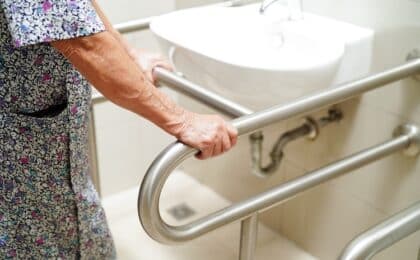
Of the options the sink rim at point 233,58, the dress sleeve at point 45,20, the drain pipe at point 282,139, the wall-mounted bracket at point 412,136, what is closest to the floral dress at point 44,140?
the dress sleeve at point 45,20

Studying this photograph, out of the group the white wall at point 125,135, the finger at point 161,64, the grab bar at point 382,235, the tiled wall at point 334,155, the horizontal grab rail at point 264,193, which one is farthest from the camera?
the white wall at point 125,135

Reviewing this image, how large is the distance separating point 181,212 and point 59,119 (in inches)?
43.6

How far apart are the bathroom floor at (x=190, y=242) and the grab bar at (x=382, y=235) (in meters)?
0.95

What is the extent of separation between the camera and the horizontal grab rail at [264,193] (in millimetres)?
819

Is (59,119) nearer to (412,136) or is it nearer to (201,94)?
(201,94)

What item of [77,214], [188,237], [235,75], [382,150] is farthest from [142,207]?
[382,150]

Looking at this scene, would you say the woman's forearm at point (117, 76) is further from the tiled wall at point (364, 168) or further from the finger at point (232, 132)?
the tiled wall at point (364, 168)

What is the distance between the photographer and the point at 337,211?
158cm

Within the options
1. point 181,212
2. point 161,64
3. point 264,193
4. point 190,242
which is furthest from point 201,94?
point 181,212

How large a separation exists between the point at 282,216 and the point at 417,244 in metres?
0.50

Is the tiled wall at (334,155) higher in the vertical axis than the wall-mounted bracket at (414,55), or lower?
lower

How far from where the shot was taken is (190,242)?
1623mm

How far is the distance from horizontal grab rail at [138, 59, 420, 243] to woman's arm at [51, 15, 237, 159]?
27 mm

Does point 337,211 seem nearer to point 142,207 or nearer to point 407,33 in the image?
point 407,33
